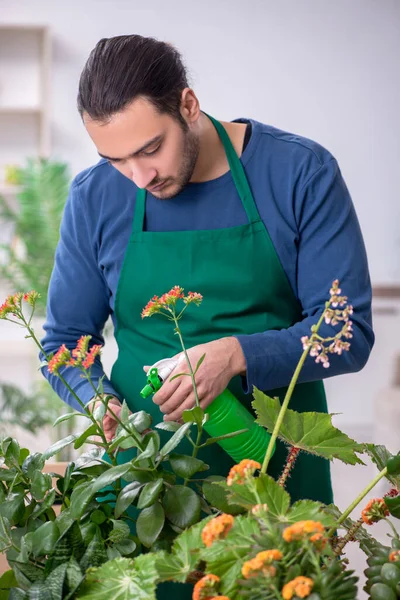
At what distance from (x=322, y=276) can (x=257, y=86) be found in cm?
434

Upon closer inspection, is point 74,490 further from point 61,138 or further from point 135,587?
point 61,138

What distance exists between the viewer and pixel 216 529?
2.19 ft

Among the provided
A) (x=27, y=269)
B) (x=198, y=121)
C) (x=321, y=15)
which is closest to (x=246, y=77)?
(x=321, y=15)

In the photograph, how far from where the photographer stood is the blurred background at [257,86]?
5.21m

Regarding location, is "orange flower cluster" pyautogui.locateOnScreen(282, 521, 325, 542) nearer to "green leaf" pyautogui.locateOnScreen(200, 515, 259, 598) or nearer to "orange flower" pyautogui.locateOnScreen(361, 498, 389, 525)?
"green leaf" pyautogui.locateOnScreen(200, 515, 259, 598)

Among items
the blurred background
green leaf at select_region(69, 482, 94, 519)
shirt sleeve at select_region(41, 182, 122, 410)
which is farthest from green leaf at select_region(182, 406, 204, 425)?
the blurred background

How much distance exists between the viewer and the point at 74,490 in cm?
88

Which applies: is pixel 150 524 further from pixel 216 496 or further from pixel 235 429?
pixel 235 429

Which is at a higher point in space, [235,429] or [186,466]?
[186,466]

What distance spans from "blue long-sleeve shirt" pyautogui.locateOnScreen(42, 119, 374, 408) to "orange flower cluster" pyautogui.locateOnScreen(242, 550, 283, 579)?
2.14 ft

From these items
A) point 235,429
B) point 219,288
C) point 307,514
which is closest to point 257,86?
point 219,288

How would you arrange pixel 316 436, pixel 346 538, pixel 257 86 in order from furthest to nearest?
1. pixel 257 86
2. pixel 316 436
3. pixel 346 538

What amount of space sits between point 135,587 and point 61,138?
5.00m

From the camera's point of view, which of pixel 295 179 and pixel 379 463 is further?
pixel 295 179
